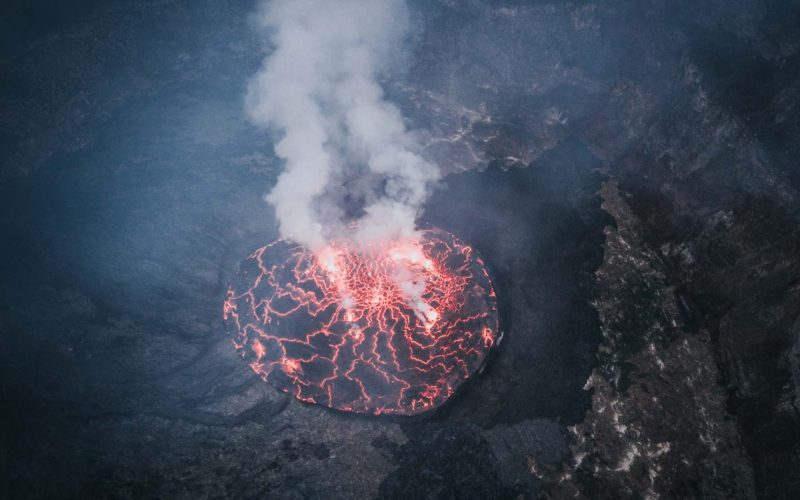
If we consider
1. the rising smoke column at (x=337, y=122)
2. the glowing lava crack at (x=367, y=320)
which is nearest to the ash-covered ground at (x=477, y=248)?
the glowing lava crack at (x=367, y=320)

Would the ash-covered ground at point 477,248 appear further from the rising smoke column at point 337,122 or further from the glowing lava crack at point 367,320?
the rising smoke column at point 337,122

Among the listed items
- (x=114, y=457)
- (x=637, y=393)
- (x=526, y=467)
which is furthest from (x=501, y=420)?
(x=114, y=457)

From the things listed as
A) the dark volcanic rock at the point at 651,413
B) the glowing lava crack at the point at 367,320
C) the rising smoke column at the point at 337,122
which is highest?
the rising smoke column at the point at 337,122

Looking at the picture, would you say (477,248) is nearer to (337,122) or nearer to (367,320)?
(367,320)

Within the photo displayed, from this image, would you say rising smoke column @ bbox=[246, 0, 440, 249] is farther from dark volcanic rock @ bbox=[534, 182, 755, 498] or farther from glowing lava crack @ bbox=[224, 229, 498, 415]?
dark volcanic rock @ bbox=[534, 182, 755, 498]

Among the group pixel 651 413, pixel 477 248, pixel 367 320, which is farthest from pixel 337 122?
pixel 651 413

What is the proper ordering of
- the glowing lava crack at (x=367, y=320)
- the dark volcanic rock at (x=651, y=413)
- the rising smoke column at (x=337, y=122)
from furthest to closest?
the rising smoke column at (x=337, y=122), the glowing lava crack at (x=367, y=320), the dark volcanic rock at (x=651, y=413)

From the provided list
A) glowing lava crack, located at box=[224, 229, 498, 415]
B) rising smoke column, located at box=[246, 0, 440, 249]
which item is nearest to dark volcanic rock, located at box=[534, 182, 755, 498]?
glowing lava crack, located at box=[224, 229, 498, 415]

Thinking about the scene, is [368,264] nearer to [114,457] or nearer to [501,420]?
[501,420]
